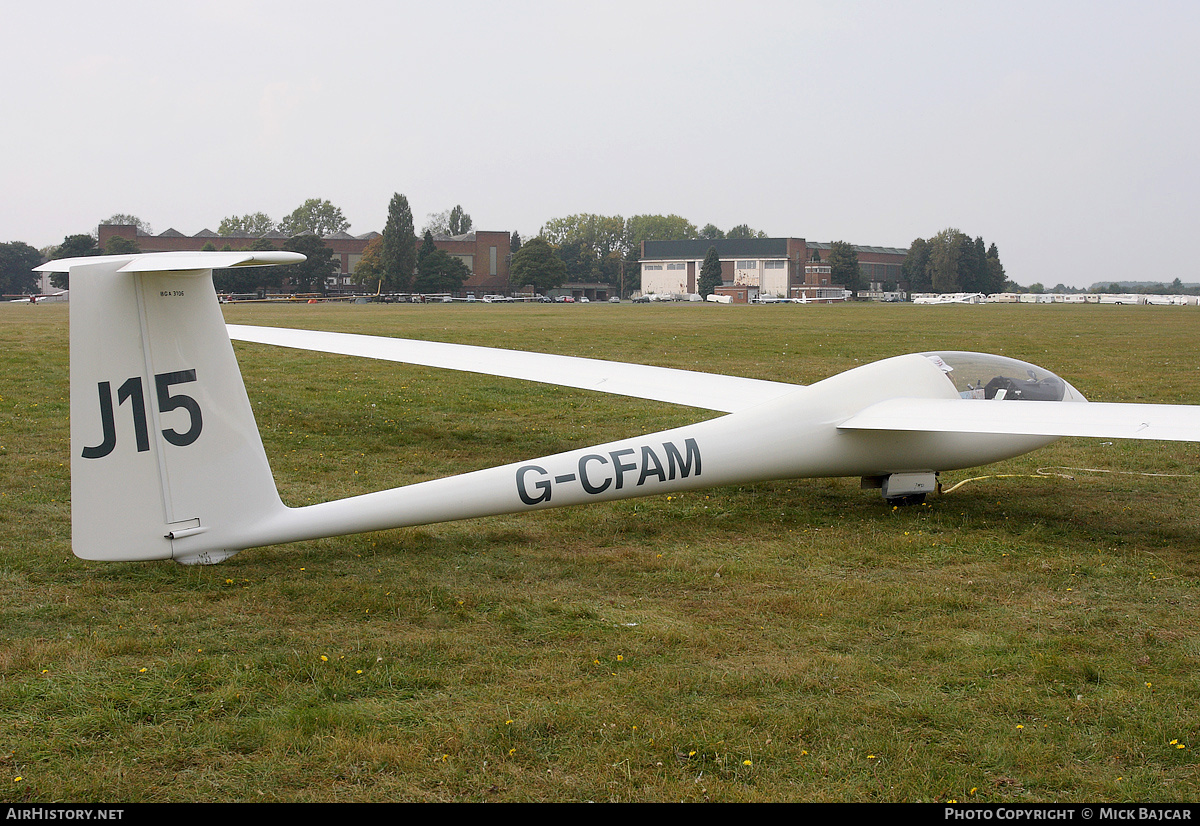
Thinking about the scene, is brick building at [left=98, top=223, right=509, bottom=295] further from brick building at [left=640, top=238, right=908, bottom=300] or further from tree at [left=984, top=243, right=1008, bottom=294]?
tree at [left=984, top=243, right=1008, bottom=294]

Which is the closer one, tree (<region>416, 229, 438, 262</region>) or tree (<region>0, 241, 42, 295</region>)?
tree (<region>0, 241, 42, 295</region>)

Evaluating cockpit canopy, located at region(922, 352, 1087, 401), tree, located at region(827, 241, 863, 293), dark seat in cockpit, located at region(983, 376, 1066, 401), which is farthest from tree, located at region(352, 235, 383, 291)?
dark seat in cockpit, located at region(983, 376, 1066, 401)

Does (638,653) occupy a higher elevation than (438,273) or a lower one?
lower

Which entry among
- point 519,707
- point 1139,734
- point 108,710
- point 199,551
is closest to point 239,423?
point 199,551

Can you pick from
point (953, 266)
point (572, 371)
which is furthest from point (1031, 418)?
point (953, 266)

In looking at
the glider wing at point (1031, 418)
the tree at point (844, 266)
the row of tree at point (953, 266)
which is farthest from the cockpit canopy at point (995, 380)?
the row of tree at point (953, 266)

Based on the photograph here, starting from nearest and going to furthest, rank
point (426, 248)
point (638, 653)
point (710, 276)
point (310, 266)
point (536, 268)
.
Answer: point (638, 653) → point (310, 266) → point (426, 248) → point (536, 268) → point (710, 276)

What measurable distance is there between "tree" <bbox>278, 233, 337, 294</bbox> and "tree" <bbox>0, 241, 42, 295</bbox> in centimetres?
2796

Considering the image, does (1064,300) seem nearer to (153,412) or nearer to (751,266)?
(751,266)

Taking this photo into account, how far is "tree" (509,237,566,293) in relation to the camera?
139m

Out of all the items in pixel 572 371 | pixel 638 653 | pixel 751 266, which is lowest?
pixel 638 653

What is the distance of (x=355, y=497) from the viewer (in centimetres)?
737

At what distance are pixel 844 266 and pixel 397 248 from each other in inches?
2835

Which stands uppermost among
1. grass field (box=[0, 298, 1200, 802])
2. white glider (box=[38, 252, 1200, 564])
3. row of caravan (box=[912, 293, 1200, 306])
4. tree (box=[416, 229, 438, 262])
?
tree (box=[416, 229, 438, 262])
